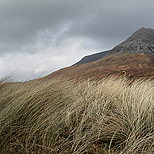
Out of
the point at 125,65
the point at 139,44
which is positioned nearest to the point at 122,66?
the point at 125,65

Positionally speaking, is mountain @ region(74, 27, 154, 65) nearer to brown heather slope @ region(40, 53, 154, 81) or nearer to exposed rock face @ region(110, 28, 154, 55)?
exposed rock face @ region(110, 28, 154, 55)

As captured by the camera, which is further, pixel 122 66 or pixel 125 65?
pixel 125 65

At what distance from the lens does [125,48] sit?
35.9 feet

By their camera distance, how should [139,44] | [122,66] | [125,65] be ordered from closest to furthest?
[122,66], [125,65], [139,44]

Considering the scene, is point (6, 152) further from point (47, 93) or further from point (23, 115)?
point (47, 93)

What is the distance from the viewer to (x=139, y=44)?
1118cm

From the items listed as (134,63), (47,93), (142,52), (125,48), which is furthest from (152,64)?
(47,93)

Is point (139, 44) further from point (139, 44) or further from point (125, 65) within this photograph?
point (125, 65)

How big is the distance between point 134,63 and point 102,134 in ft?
26.0

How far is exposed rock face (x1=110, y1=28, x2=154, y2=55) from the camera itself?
10438 millimetres

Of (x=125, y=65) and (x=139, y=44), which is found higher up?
(x=139, y=44)

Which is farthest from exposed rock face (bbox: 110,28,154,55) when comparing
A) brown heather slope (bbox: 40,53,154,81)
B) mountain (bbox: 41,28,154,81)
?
brown heather slope (bbox: 40,53,154,81)

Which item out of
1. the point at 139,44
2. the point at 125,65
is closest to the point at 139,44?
the point at 139,44

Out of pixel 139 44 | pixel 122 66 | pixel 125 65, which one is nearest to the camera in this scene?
pixel 122 66
